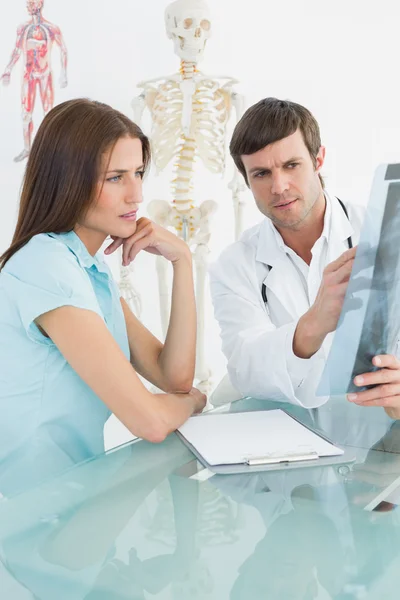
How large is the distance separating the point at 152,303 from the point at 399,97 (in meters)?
1.76

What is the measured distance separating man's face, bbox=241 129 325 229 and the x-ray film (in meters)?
0.80

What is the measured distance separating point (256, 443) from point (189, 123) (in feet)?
7.43

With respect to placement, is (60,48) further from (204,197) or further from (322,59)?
(322,59)

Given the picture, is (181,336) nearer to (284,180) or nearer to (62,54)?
(284,180)

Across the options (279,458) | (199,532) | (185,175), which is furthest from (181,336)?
(185,175)

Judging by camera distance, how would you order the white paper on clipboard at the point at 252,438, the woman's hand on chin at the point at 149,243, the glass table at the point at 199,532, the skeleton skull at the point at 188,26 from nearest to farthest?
the glass table at the point at 199,532 < the white paper on clipboard at the point at 252,438 < the woman's hand on chin at the point at 149,243 < the skeleton skull at the point at 188,26

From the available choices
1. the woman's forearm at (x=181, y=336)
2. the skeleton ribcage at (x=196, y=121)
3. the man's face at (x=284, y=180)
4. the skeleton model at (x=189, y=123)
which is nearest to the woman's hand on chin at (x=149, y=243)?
the woman's forearm at (x=181, y=336)

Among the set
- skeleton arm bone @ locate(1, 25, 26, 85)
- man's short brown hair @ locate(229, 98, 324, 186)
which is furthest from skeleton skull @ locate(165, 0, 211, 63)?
man's short brown hair @ locate(229, 98, 324, 186)

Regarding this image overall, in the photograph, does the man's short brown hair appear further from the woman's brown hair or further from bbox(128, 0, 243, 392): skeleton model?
bbox(128, 0, 243, 392): skeleton model

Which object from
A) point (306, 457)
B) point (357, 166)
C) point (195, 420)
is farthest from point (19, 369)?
point (357, 166)

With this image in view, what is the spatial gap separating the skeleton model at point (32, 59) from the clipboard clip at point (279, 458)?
2.64 metres

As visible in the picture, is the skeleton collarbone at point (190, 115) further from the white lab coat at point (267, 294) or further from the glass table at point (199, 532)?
the glass table at point (199, 532)

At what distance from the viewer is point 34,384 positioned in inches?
58.1

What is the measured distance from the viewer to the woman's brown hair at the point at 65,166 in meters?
1.54
